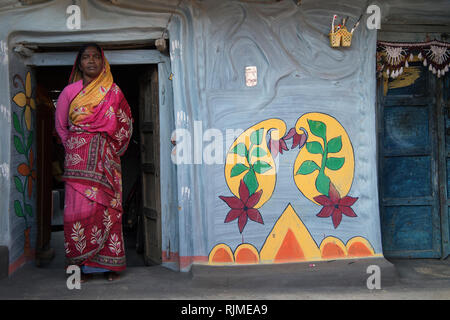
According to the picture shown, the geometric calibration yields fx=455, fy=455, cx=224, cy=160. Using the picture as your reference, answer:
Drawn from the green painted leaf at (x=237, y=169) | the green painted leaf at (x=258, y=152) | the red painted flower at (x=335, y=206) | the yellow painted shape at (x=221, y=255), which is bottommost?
the yellow painted shape at (x=221, y=255)

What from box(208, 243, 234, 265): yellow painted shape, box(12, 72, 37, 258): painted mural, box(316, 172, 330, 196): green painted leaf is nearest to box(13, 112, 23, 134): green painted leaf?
box(12, 72, 37, 258): painted mural

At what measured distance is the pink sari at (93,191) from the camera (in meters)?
4.01

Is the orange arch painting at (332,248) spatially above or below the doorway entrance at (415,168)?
below

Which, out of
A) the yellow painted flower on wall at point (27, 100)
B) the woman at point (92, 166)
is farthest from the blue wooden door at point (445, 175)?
the yellow painted flower on wall at point (27, 100)

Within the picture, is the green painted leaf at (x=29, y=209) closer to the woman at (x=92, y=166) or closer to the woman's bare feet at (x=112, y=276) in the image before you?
the woman at (x=92, y=166)

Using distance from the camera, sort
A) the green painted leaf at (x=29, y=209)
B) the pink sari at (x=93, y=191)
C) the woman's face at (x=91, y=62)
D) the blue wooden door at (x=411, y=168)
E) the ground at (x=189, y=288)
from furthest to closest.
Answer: the blue wooden door at (x=411, y=168) → the green painted leaf at (x=29, y=209) → the woman's face at (x=91, y=62) → the pink sari at (x=93, y=191) → the ground at (x=189, y=288)

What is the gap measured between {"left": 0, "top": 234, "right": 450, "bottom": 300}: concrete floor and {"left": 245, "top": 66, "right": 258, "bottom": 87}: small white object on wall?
1.72 m

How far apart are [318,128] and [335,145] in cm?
23

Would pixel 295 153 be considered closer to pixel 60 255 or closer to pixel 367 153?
pixel 367 153

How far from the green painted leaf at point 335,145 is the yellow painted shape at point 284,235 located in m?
0.67

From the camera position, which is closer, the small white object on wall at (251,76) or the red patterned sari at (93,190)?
the red patterned sari at (93,190)

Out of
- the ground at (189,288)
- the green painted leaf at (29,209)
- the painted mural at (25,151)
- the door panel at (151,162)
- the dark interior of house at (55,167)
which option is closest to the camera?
the ground at (189,288)

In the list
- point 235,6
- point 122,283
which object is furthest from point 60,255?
point 235,6
